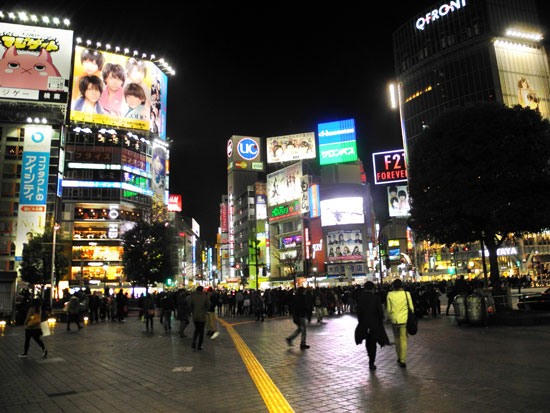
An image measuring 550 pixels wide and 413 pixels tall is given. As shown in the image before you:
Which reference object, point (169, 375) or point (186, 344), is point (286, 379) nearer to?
point (169, 375)

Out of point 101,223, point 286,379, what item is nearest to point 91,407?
point 286,379

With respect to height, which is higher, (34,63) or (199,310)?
(34,63)

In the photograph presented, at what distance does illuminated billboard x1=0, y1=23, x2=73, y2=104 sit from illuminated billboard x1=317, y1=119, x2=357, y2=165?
4128 cm

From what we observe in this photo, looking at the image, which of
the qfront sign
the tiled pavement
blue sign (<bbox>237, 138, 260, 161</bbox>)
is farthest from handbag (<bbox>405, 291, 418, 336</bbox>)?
blue sign (<bbox>237, 138, 260, 161</bbox>)

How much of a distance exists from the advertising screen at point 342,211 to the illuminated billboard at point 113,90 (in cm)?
3314

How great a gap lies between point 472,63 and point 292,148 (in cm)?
4010

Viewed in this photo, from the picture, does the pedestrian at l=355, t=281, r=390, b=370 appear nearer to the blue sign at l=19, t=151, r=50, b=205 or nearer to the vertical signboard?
the vertical signboard

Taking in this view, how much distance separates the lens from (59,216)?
61156 mm

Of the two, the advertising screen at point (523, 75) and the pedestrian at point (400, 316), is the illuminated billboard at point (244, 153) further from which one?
the pedestrian at point (400, 316)

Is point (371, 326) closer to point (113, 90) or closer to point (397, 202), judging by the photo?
point (113, 90)

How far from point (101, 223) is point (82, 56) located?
26.9 meters

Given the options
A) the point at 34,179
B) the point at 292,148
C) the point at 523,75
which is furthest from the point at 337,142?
the point at 34,179

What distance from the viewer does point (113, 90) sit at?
225 feet

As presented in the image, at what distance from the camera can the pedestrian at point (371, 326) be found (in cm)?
819
